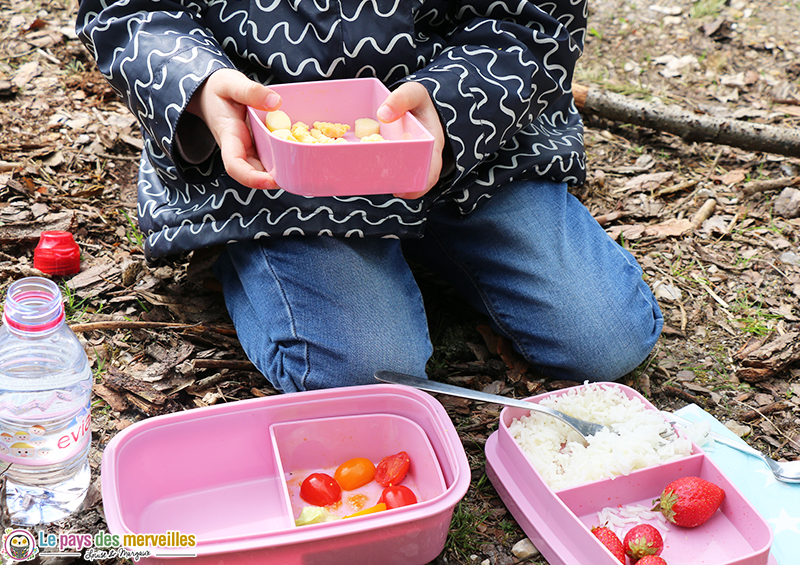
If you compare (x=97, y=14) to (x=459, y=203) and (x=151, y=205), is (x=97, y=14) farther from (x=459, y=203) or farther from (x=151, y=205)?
(x=459, y=203)

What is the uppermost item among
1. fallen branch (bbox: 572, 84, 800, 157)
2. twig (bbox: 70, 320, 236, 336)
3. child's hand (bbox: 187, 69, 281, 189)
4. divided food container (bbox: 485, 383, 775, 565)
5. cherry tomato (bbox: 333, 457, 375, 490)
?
child's hand (bbox: 187, 69, 281, 189)

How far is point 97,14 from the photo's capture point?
5.07 ft

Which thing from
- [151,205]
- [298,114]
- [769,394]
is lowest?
[769,394]

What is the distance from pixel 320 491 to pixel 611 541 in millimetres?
538

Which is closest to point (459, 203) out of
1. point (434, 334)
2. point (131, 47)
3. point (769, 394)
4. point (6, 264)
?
→ point (434, 334)

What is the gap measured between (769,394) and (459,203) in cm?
88

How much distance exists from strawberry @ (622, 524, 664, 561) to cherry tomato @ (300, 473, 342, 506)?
0.54 m

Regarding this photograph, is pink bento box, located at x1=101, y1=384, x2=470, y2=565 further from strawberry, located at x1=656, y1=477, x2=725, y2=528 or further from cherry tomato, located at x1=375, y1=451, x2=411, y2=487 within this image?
strawberry, located at x1=656, y1=477, x2=725, y2=528

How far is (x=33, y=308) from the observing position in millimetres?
1148

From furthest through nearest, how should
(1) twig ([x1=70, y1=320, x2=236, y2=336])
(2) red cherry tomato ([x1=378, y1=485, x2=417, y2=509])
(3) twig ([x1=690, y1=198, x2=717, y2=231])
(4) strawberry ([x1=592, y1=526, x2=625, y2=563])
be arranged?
1. (3) twig ([x1=690, y1=198, x2=717, y2=231])
2. (1) twig ([x1=70, y1=320, x2=236, y2=336])
3. (2) red cherry tomato ([x1=378, y1=485, x2=417, y2=509])
4. (4) strawberry ([x1=592, y1=526, x2=625, y2=563])

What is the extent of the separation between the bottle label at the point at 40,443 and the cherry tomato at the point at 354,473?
49cm

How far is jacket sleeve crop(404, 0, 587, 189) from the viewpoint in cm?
149

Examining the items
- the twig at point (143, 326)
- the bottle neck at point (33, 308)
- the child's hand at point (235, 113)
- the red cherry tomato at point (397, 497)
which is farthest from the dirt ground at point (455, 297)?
the child's hand at point (235, 113)

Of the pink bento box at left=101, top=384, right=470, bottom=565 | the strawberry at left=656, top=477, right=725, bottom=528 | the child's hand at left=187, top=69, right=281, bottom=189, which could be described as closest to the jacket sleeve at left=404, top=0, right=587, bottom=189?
the child's hand at left=187, top=69, right=281, bottom=189
